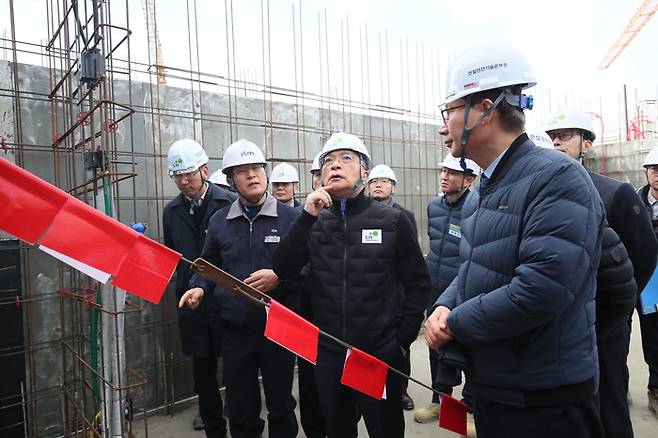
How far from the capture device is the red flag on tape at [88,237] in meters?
1.48

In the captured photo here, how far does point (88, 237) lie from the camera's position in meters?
1.53

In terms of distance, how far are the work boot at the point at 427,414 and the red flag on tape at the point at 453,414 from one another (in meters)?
1.54

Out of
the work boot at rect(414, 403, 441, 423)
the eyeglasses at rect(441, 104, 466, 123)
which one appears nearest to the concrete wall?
the eyeglasses at rect(441, 104, 466, 123)

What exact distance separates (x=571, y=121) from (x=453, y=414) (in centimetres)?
193

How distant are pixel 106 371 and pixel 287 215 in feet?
4.56

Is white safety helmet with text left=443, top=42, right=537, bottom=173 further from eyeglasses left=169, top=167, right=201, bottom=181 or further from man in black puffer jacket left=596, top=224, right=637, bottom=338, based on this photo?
eyeglasses left=169, top=167, right=201, bottom=181

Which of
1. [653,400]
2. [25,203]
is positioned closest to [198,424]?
[25,203]

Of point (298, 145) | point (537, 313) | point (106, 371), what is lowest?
point (106, 371)

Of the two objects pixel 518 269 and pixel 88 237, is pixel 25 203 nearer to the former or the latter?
pixel 88 237

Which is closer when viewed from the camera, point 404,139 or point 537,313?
point 537,313

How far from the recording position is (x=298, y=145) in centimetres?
535

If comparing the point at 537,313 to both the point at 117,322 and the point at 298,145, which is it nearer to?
the point at 117,322

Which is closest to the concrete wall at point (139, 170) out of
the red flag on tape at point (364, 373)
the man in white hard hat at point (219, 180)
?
the man in white hard hat at point (219, 180)

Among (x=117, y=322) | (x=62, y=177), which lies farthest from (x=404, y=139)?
(x=117, y=322)
